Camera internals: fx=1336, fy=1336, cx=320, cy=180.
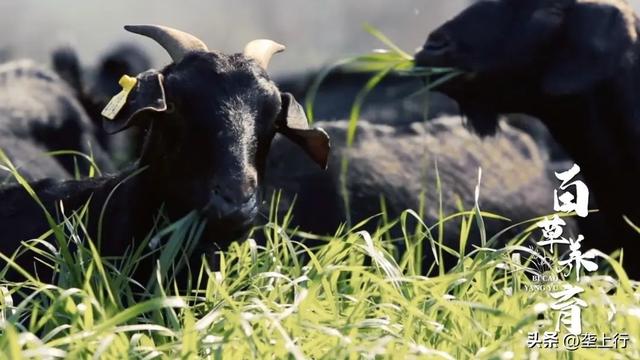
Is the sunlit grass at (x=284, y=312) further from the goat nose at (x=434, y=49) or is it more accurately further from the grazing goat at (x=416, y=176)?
the grazing goat at (x=416, y=176)

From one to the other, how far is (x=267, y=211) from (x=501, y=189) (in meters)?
1.79

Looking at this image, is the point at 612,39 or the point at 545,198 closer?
the point at 612,39

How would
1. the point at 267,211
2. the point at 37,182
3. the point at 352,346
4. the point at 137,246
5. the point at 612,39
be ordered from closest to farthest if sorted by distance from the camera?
the point at 352,346, the point at 137,246, the point at 37,182, the point at 612,39, the point at 267,211

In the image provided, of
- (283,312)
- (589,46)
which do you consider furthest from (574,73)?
(283,312)

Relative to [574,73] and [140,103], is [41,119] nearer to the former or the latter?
[574,73]

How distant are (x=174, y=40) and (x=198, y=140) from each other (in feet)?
1.91

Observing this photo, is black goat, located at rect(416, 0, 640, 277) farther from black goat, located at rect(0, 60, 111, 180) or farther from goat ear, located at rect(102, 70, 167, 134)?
black goat, located at rect(0, 60, 111, 180)

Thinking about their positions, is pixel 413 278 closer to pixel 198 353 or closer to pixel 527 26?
Result: pixel 198 353

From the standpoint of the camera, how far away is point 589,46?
6328 millimetres

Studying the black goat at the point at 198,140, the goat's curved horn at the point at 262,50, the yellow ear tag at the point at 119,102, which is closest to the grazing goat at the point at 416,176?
the goat's curved horn at the point at 262,50

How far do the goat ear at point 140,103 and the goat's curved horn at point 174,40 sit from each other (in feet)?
0.87

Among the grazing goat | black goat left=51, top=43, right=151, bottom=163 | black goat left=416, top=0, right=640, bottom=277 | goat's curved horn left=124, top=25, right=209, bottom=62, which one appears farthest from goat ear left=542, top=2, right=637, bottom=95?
black goat left=51, top=43, right=151, bottom=163

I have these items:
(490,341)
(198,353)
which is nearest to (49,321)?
(198,353)

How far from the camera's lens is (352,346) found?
360 cm
